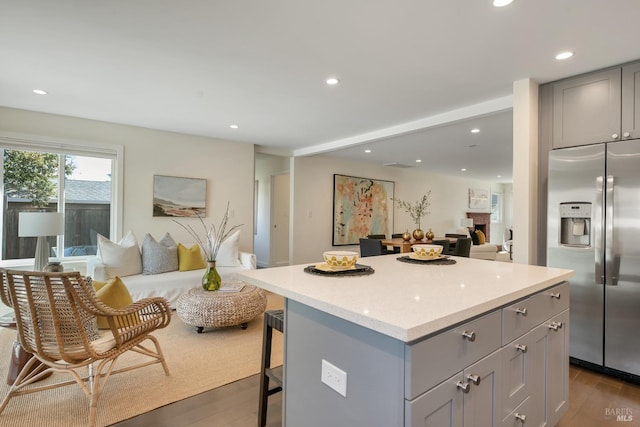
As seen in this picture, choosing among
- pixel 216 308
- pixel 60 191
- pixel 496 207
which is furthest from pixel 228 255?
pixel 496 207

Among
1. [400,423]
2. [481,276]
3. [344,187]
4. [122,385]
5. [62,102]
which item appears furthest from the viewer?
[344,187]

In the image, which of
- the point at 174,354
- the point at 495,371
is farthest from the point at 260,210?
the point at 495,371

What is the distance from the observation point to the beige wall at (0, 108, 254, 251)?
3.99 metres

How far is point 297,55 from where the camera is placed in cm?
246

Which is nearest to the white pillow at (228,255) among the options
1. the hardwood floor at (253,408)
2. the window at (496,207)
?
the hardwood floor at (253,408)

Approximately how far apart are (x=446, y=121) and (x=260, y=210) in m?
4.63

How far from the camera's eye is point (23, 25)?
6.85ft

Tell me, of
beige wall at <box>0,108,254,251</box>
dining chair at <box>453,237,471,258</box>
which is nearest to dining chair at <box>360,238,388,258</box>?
dining chair at <box>453,237,471,258</box>

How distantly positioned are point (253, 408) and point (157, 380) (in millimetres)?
801

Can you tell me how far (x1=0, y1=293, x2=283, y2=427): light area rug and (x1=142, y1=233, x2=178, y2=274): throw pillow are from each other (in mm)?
955

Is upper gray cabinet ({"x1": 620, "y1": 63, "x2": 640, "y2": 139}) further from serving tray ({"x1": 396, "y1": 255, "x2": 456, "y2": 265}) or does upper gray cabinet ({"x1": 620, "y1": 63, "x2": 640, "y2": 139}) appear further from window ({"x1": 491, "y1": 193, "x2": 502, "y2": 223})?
window ({"x1": 491, "y1": 193, "x2": 502, "y2": 223})

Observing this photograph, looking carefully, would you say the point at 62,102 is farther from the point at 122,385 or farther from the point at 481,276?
the point at 481,276

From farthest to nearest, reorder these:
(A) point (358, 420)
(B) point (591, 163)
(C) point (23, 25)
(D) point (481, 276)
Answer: (B) point (591, 163)
(C) point (23, 25)
(D) point (481, 276)
(A) point (358, 420)

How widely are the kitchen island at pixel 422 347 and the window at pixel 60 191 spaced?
384cm
